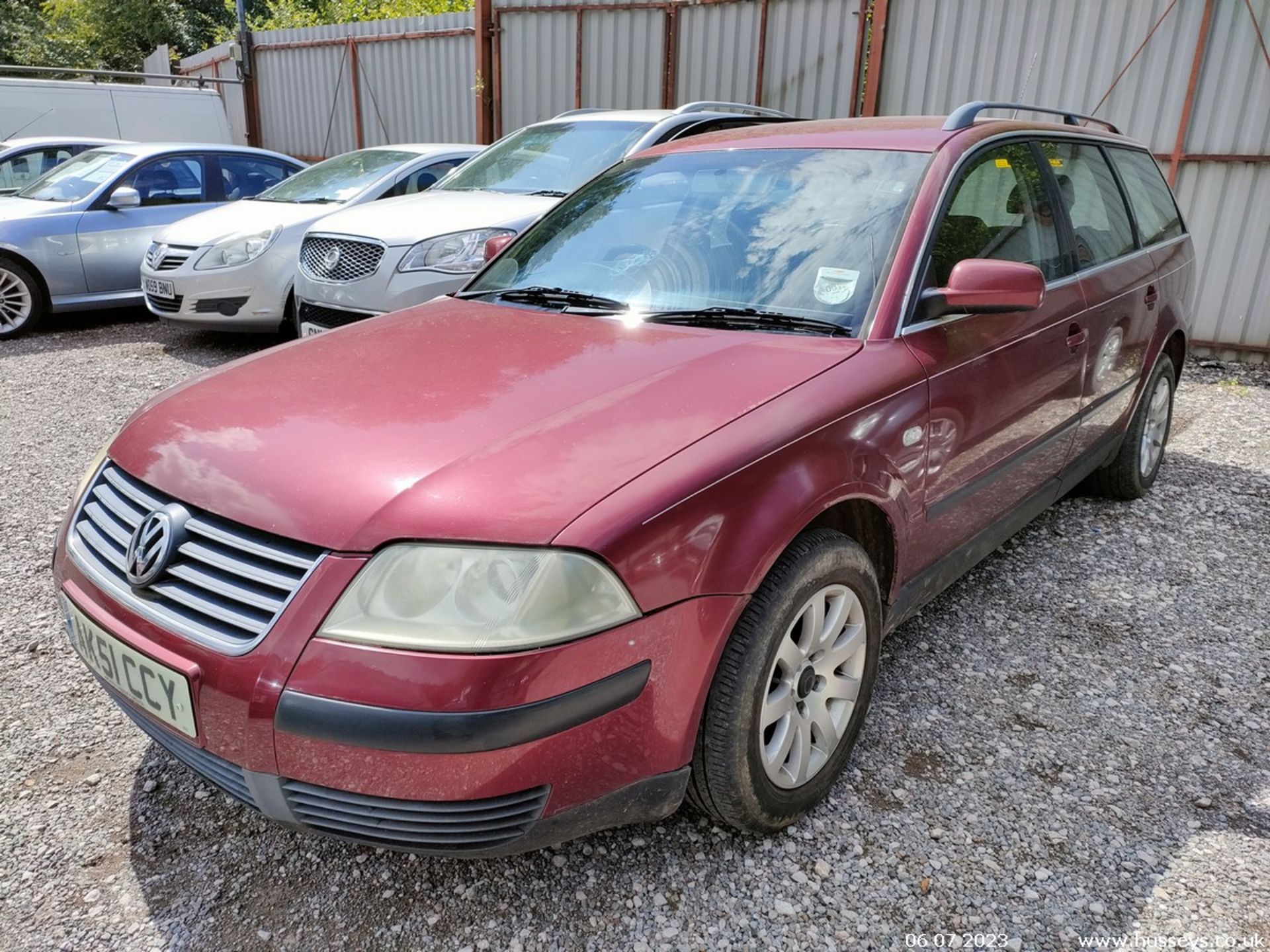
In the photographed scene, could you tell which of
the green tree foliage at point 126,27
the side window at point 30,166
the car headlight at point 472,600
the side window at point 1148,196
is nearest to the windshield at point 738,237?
the car headlight at point 472,600

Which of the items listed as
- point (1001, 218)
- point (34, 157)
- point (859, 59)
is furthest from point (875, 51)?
point (34, 157)

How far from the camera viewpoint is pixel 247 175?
8.29 metres

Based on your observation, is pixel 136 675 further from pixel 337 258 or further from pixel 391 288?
pixel 337 258

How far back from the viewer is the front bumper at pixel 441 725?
5.28 ft

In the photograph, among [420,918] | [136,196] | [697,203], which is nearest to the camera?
[420,918]

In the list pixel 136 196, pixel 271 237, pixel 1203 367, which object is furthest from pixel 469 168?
pixel 1203 367

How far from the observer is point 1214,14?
6.57m

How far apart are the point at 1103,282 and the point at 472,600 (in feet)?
9.19

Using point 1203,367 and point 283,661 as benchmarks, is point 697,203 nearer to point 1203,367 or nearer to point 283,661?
point 283,661

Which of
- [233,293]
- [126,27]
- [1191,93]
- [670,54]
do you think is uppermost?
[126,27]

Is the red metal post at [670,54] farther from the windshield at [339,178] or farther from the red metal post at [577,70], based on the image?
the windshield at [339,178]

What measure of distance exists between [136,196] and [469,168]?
294cm

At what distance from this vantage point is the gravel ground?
6.43 ft

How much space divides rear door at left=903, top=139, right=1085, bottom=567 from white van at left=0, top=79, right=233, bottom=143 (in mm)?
10487
